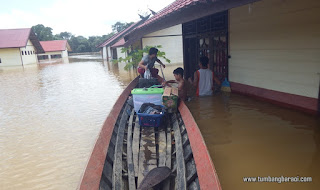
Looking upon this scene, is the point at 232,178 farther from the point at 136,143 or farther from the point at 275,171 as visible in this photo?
the point at 136,143

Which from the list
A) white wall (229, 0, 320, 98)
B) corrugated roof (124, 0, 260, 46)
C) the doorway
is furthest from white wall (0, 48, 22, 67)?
white wall (229, 0, 320, 98)

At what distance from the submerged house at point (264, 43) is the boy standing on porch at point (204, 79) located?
41.0 inches

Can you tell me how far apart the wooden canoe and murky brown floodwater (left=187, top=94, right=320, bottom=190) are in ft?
2.17

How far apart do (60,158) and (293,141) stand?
14.0 ft

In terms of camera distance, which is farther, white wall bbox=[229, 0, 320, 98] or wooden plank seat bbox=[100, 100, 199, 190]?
white wall bbox=[229, 0, 320, 98]

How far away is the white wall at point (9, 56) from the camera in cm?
3070

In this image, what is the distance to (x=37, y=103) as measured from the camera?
8922 millimetres

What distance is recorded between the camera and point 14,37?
105 feet

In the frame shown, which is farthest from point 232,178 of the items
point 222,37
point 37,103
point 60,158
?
point 37,103

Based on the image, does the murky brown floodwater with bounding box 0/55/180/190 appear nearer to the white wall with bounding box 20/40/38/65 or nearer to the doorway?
the doorway

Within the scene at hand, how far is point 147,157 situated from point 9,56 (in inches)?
1373

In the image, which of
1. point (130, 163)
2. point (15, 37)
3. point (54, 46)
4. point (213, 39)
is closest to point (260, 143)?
point (130, 163)

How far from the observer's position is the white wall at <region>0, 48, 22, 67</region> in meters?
30.7

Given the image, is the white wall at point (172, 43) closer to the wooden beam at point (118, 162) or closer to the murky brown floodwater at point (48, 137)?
the murky brown floodwater at point (48, 137)
